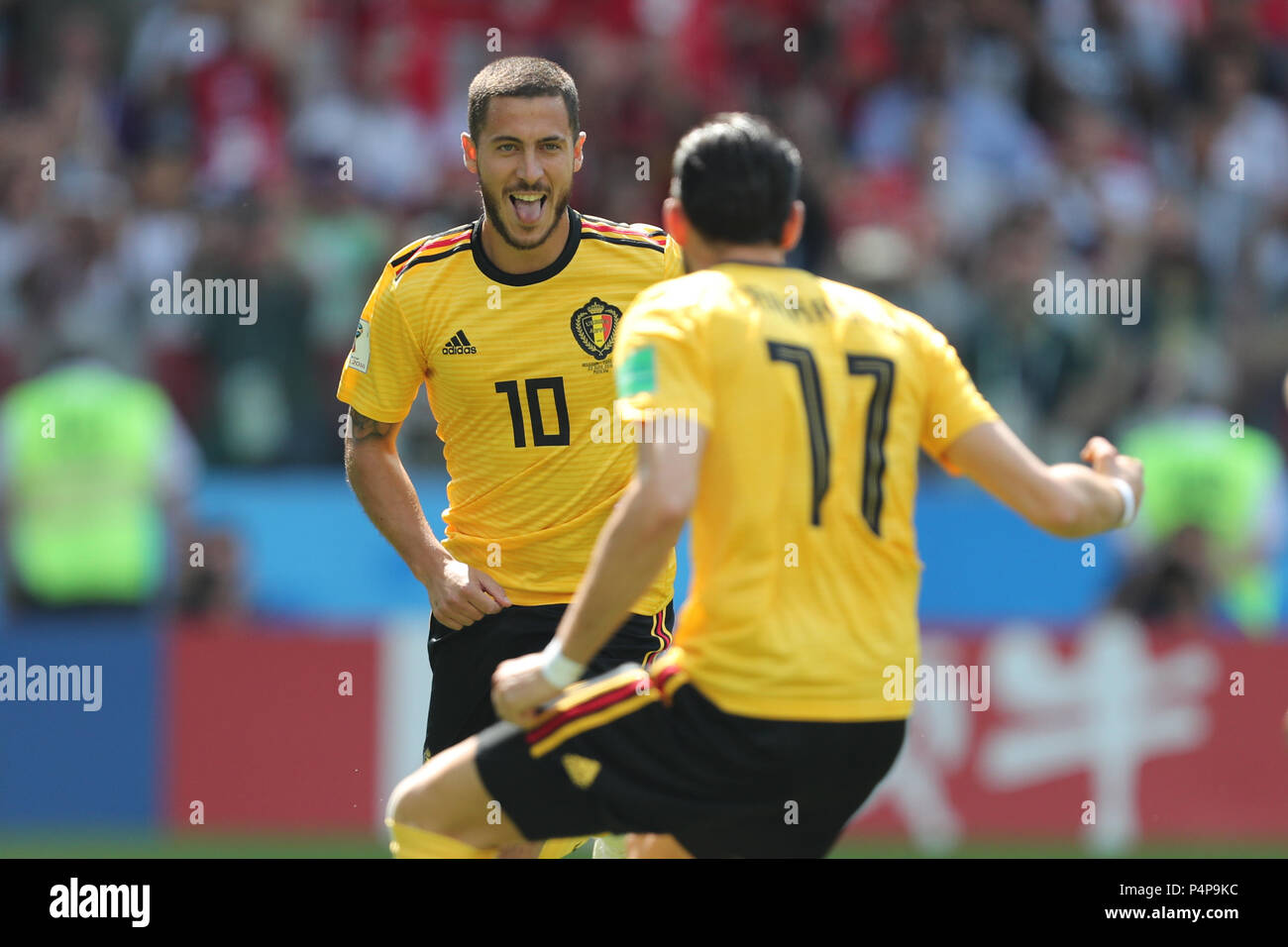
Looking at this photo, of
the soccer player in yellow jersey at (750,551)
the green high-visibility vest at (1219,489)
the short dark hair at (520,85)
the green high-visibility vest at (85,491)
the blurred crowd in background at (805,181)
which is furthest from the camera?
the blurred crowd in background at (805,181)

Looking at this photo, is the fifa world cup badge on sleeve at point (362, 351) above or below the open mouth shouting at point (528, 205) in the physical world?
below

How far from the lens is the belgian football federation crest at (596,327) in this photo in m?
5.50

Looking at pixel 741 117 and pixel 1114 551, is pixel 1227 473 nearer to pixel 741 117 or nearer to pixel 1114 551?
pixel 1114 551

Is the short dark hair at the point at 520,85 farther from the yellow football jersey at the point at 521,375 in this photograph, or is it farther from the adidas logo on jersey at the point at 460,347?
the adidas logo on jersey at the point at 460,347

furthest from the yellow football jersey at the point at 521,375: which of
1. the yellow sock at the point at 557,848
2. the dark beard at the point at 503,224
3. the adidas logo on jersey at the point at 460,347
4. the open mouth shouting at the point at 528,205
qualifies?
the yellow sock at the point at 557,848

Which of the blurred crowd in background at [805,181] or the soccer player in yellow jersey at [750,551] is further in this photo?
the blurred crowd in background at [805,181]

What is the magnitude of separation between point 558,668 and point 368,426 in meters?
1.64

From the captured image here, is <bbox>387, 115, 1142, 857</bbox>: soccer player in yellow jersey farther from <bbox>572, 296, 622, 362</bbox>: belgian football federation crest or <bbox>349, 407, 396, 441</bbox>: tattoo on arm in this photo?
<bbox>349, 407, 396, 441</bbox>: tattoo on arm

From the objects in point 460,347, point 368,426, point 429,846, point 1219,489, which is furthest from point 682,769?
point 1219,489

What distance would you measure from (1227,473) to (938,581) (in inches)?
81.1

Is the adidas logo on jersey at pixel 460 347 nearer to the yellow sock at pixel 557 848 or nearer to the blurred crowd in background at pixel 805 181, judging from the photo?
the yellow sock at pixel 557 848

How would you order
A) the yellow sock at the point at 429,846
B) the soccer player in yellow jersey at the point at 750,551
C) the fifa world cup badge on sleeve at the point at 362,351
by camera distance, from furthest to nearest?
the fifa world cup badge on sleeve at the point at 362,351
the yellow sock at the point at 429,846
the soccer player in yellow jersey at the point at 750,551

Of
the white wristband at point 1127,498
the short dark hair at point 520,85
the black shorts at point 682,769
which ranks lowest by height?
the black shorts at point 682,769

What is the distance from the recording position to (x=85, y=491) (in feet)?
34.1
